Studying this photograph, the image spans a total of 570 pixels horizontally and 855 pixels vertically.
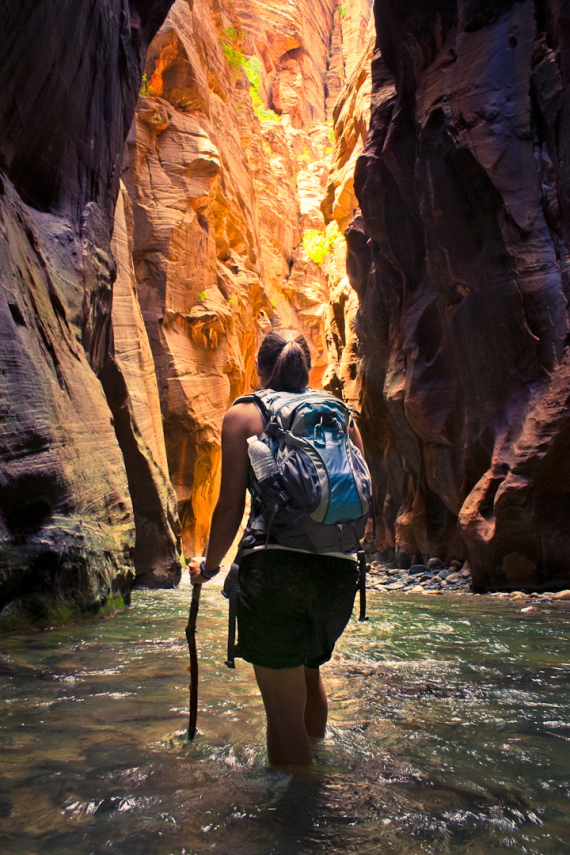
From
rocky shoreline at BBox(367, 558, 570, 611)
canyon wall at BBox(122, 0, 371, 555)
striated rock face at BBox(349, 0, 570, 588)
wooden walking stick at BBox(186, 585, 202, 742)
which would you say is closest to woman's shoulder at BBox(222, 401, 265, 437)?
wooden walking stick at BBox(186, 585, 202, 742)

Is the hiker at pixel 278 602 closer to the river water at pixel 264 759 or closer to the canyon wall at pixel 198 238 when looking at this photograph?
the river water at pixel 264 759

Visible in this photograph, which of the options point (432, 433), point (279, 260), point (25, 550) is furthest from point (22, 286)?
point (279, 260)

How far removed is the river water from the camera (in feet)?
5.78

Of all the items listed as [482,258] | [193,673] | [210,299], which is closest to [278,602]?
[193,673]

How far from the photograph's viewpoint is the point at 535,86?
34.2 feet

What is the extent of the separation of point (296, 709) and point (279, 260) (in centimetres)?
3485

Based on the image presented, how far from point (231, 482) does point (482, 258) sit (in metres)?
9.69

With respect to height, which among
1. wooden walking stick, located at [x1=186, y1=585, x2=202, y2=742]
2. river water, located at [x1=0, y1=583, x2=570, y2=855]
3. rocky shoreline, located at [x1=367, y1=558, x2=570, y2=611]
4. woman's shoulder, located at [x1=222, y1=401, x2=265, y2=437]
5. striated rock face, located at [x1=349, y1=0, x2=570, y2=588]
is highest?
striated rock face, located at [x1=349, y1=0, x2=570, y2=588]

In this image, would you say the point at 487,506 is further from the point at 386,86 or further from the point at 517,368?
the point at 386,86

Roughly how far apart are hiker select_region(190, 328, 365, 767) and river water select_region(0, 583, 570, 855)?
20 centimetres

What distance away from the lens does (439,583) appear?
11.7 metres

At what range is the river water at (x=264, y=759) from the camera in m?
1.76

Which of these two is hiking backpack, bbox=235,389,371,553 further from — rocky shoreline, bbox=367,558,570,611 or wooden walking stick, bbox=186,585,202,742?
rocky shoreline, bbox=367,558,570,611

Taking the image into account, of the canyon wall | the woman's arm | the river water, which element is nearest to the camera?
the river water
